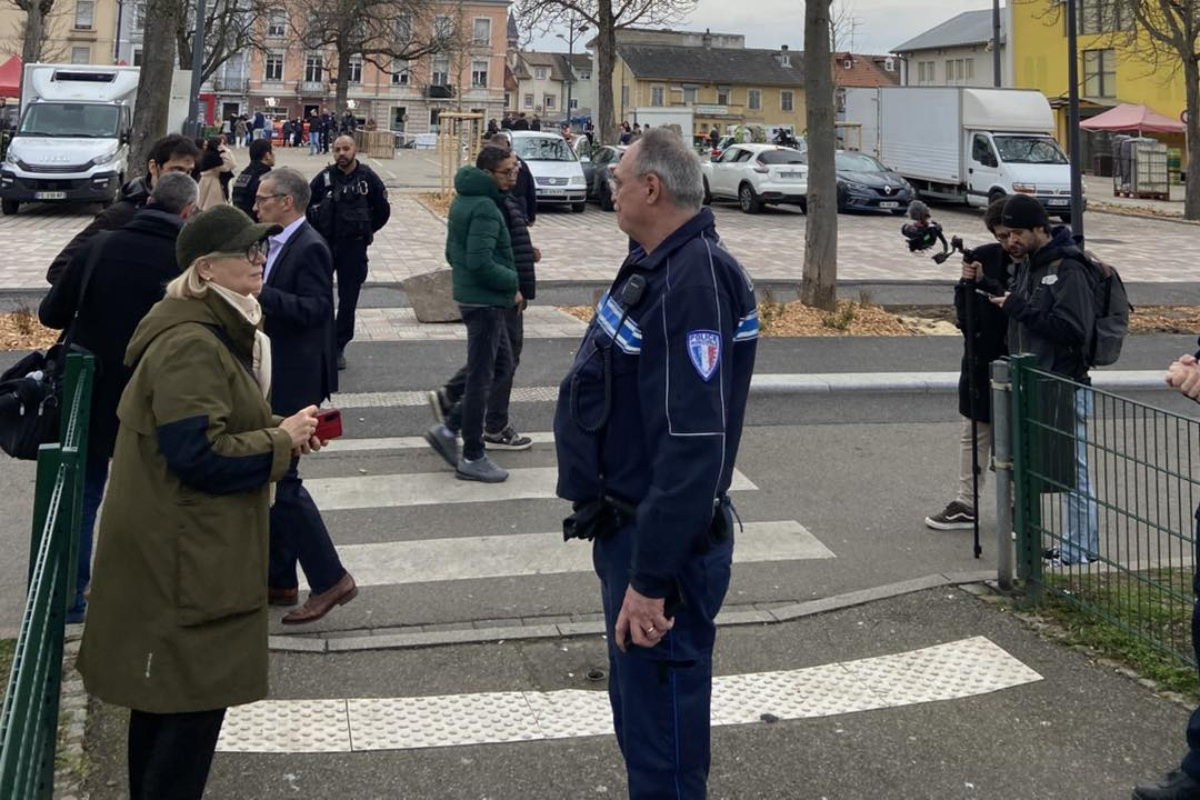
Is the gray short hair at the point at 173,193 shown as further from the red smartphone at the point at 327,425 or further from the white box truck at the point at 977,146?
the white box truck at the point at 977,146

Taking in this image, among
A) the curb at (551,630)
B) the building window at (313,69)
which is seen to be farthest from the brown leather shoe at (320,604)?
the building window at (313,69)

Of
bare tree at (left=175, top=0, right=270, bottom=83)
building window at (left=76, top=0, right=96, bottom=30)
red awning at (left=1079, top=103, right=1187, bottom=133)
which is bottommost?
red awning at (left=1079, top=103, right=1187, bottom=133)

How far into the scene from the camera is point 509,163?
306 inches

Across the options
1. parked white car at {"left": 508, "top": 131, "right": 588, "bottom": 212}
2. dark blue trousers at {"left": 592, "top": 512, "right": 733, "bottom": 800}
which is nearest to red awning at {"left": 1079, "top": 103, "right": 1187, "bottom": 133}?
parked white car at {"left": 508, "top": 131, "right": 588, "bottom": 212}

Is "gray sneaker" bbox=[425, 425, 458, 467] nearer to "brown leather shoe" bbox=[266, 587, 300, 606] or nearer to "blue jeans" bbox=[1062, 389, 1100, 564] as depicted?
"brown leather shoe" bbox=[266, 587, 300, 606]

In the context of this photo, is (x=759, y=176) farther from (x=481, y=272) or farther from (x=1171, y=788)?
(x=1171, y=788)

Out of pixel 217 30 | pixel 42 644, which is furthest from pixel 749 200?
pixel 42 644

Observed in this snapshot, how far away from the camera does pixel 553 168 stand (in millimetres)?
29031

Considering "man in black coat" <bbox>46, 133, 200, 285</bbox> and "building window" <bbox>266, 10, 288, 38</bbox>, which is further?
"building window" <bbox>266, 10, 288, 38</bbox>

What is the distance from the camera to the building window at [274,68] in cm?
9988

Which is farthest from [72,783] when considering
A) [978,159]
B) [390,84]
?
[390,84]

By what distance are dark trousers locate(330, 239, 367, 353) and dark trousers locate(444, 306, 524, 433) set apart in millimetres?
2392

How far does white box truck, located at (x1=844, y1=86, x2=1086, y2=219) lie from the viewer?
1160 inches

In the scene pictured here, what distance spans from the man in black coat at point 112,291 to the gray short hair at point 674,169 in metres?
2.82
